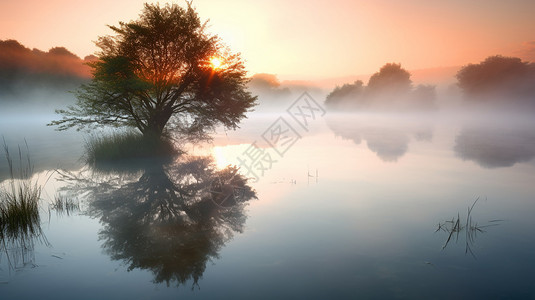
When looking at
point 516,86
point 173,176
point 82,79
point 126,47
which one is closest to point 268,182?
point 173,176

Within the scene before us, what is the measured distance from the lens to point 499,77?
245 ft

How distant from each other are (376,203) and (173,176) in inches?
417

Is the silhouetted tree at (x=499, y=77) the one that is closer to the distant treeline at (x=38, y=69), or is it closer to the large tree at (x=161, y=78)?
the large tree at (x=161, y=78)

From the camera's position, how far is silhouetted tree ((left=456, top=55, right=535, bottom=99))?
7081 cm

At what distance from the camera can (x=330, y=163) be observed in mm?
20203

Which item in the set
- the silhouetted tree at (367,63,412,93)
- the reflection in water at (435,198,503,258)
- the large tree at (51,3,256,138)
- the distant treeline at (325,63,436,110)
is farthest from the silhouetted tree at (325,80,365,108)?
the reflection in water at (435,198,503,258)

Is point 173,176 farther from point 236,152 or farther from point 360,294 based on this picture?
point 360,294

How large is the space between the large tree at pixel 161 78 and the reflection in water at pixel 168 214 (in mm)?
6707

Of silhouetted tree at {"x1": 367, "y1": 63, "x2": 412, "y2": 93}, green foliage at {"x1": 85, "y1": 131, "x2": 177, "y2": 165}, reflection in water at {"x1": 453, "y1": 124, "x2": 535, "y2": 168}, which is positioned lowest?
reflection in water at {"x1": 453, "y1": 124, "x2": 535, "y2": 168}

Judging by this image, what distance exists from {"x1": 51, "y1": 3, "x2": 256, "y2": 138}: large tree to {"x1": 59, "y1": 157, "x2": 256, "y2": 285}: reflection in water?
6707mm

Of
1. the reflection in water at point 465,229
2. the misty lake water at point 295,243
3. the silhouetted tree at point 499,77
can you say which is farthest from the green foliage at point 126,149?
the silhouetted tree at point 499,77

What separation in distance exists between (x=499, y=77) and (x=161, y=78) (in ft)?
284

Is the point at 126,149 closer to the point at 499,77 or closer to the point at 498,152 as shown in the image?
the point at 498,152

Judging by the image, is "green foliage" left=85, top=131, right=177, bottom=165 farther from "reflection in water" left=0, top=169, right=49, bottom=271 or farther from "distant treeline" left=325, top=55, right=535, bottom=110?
"distant treeline" left=325, top=55, right=535, bottom=110
